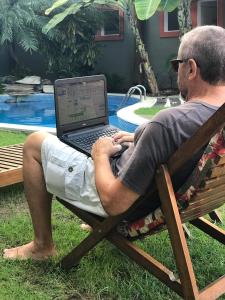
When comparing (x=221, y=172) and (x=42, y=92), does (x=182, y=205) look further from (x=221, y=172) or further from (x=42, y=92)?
(x=42, y=92)

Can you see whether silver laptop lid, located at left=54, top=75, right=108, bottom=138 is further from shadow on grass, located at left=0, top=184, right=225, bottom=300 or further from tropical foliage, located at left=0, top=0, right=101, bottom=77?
tropical foliage, located at left=0, top=0, right=101, bottom=77

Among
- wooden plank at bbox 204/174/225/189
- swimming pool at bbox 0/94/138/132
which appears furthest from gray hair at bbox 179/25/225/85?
swimming pool at bbox 0/94/138/132

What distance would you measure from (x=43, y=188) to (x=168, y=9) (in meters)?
8.44

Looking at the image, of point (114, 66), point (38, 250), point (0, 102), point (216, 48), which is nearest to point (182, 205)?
point (216, 48)

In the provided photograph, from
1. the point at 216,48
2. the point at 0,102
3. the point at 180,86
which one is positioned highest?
the point at 216,48

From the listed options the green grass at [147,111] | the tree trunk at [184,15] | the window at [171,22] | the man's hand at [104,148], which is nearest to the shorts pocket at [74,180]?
the man's hand at [104,148]

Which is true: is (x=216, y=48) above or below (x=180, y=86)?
above

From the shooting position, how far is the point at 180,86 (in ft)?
7.87

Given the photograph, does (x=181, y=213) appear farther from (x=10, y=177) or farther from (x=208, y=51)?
(x=10, y=177)

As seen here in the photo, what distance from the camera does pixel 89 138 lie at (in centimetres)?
303

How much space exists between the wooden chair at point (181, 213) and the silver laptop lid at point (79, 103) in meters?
0.68

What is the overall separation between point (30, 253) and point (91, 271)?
43 cm

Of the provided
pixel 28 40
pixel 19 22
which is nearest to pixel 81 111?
pixel 28 40

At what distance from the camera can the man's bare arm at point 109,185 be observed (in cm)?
225
